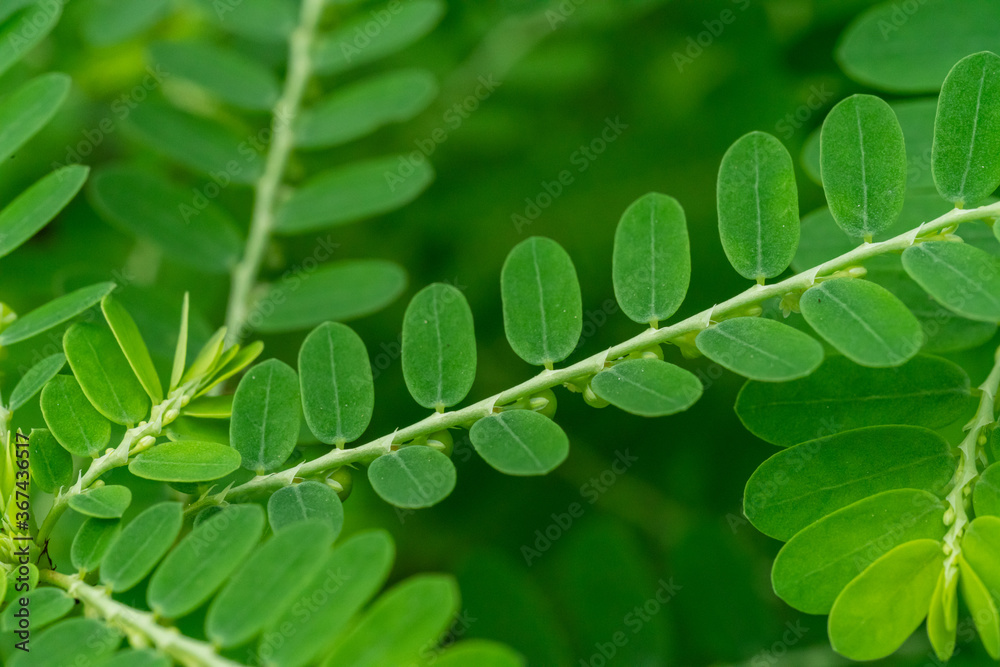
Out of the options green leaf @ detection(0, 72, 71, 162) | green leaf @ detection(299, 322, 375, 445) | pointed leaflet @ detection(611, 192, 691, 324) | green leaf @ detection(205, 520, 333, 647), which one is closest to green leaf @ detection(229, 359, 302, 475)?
green leaf @ detection(299, 322, 375, 445)

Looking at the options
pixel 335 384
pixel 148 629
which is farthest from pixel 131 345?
pixel 148 629

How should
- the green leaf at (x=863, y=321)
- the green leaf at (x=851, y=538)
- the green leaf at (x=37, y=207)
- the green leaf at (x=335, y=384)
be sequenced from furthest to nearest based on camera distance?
the green leaf at (x=37, y=207)
the green leaf at (x=335, y=384)
the green leaf at (x=851, y=538)
the green leaf at (x=863, y=321)

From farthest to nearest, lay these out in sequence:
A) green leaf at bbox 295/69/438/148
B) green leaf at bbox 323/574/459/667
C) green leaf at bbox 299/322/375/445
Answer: green leaf at bbox 295/69/438/148 → green leaf at bbox 299/322/375/445 → green leaf at bbox 323/574/459/667

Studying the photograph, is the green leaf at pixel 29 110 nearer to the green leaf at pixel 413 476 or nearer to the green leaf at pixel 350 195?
the green leaf at pixel 350 195

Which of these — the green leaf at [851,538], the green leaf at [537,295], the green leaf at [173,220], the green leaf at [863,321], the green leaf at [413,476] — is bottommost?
the green leaf at [851,538]

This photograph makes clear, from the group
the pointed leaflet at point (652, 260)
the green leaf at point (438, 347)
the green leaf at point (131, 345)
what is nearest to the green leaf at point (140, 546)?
the green leaf at point (131, 345)

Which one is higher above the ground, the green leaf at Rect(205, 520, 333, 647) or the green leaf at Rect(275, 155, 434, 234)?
the green leaf at Rect(275, 155, 434, 234)

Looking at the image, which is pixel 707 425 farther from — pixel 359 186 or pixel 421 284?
pixel 359 186

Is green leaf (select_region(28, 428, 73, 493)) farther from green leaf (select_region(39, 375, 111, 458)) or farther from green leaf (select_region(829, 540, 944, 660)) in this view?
green leaf (select_region(829, 540, 944, 660))
